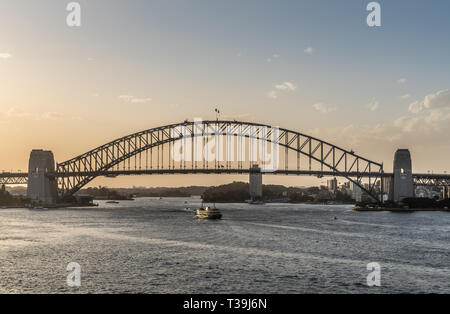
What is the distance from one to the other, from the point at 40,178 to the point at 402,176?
305 ft

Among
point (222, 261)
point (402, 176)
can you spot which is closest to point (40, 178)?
point (402, 176)

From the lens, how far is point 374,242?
50469mm

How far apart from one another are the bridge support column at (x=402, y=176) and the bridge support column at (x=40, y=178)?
88.8m

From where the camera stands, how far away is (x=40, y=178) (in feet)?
444

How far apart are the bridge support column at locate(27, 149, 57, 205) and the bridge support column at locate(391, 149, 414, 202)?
8879 centimetres

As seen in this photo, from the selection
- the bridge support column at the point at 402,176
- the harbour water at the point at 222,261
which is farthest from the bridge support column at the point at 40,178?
the bridge support column at the point at 402,176

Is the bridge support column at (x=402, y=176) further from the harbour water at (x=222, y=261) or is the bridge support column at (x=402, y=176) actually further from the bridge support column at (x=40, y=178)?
the bridge support column at (x=40, y=178)

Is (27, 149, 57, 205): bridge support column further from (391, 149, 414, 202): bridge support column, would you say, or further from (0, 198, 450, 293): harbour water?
(391, 149, 414, 202): bridge support column

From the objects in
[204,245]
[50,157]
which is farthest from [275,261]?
[50,157]

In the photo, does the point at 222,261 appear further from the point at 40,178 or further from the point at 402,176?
the point at 40,178
